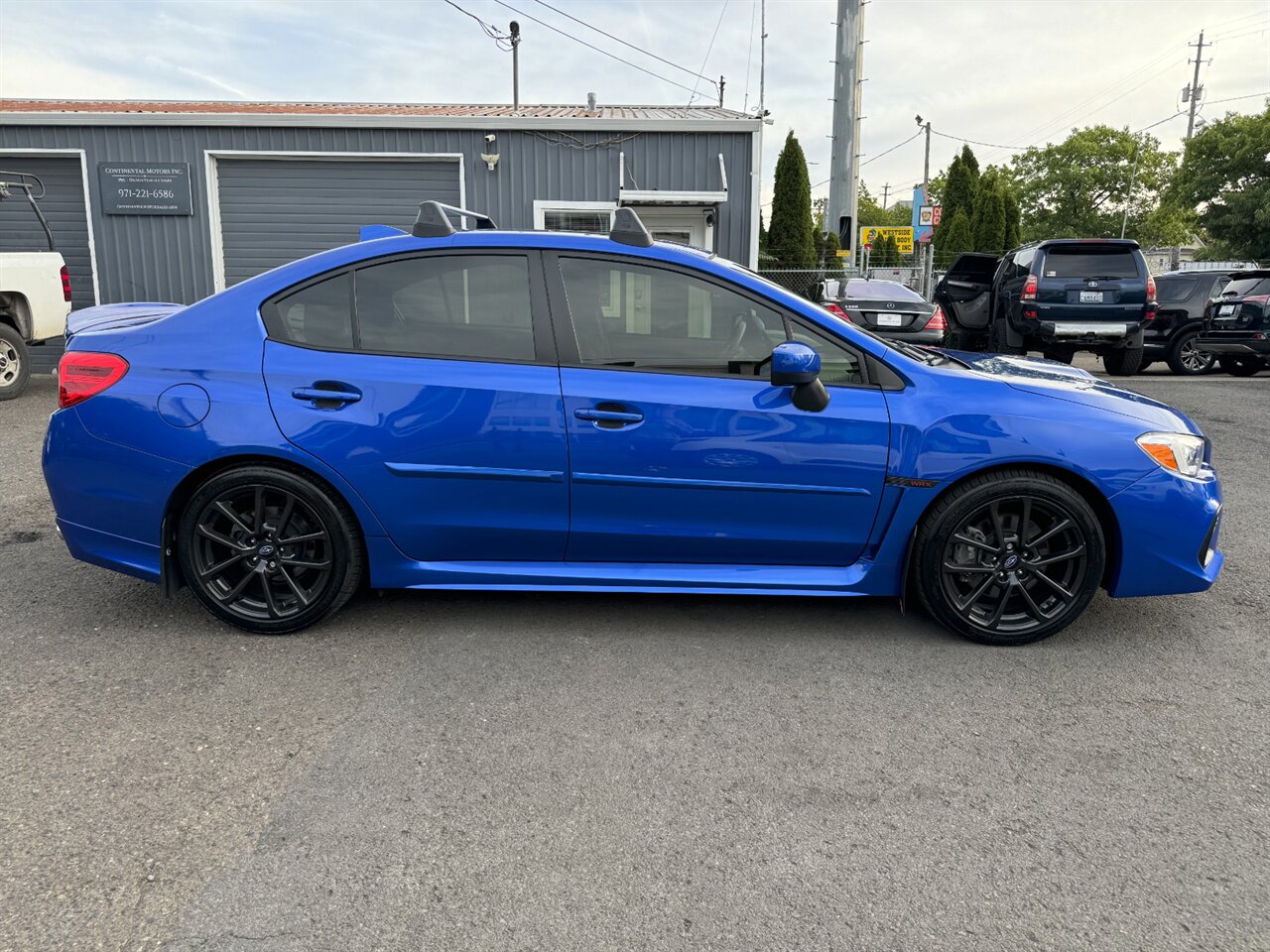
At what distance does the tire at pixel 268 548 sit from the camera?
3523mm

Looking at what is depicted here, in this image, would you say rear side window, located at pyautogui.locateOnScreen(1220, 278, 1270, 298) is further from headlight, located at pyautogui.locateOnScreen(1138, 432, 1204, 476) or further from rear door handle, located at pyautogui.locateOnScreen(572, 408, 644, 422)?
rear door handle, located at pyautogui.locateOnScreen(572, 408, 644, 422)

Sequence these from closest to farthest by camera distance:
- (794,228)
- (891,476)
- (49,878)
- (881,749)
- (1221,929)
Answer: (1221,929)
(49,878)
(881,749)
(891,476)
(794,228)

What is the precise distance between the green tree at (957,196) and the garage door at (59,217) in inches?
1429

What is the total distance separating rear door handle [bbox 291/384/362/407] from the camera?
11.4 ft

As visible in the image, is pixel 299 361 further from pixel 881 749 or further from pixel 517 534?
pixel 881 749

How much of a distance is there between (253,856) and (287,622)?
4.82 feet

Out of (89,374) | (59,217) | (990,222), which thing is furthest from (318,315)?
(990,222)

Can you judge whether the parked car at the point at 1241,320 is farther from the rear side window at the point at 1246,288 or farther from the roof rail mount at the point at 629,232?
the roof rail mount at the point at 629,232

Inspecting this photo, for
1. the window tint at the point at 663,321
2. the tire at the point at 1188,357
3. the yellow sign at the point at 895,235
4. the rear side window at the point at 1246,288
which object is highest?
the yellow sign at the point at 895,235

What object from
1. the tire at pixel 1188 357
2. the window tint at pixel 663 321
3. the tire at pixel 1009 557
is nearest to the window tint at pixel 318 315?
the window tint at pixel 663 321

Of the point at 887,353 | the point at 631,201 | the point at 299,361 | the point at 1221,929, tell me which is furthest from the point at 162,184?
the point at 1221,929

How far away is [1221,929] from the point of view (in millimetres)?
2029

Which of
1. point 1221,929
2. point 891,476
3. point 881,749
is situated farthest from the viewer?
point 891,476

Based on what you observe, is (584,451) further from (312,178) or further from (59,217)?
(59,217)
